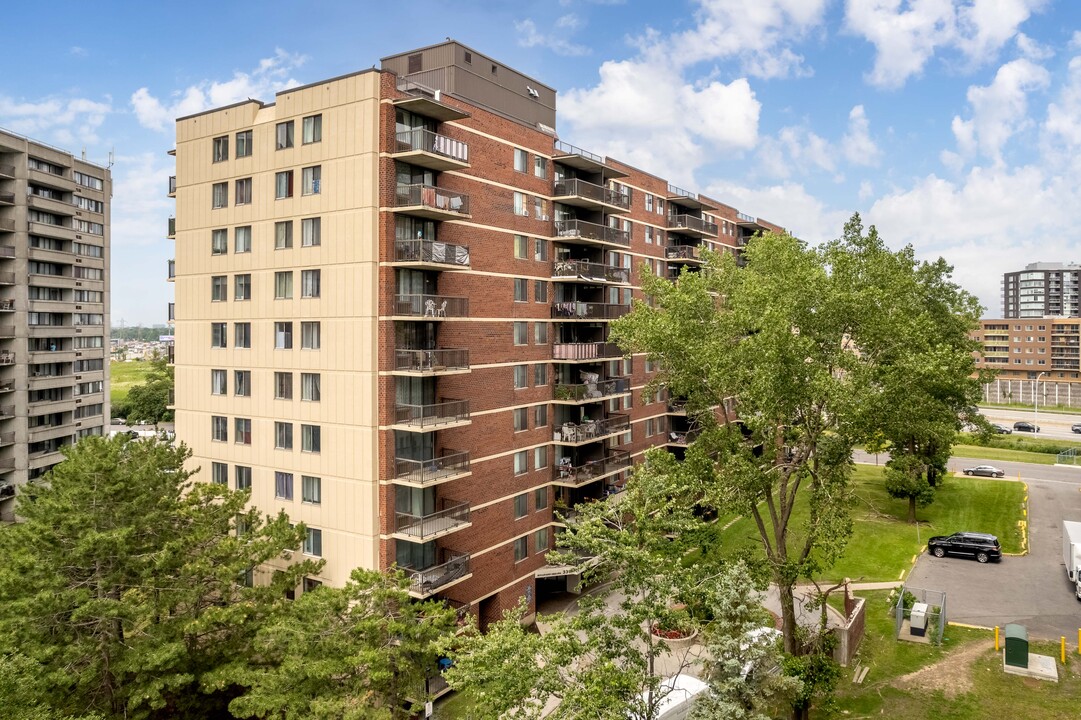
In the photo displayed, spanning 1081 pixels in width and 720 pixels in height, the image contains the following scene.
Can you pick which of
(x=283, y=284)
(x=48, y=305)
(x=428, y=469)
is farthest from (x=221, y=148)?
(x=48, y=305)

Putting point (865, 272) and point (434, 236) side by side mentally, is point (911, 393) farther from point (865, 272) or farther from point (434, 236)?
point (434, 236)

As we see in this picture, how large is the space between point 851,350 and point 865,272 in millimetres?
4113

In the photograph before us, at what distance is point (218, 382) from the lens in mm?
30016

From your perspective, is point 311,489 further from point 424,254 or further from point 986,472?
point 986,472

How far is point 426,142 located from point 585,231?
12.4m

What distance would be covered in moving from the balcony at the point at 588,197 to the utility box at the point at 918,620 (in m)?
24.4

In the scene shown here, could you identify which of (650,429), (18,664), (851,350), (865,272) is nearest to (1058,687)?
(851,350)

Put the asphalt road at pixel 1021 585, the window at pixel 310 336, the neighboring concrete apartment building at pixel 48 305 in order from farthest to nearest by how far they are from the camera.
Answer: the neighboring concrete apartment building at pixel 48 305
the asphalt road at pixel 1021 585
the window at pixel 310 336

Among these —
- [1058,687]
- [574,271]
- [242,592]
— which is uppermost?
[574,271]

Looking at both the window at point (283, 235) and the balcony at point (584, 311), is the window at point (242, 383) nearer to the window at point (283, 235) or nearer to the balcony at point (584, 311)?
the window at point (283, 235)

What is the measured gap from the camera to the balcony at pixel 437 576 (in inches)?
973

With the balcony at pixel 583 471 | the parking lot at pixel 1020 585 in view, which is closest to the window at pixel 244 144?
the balcony at pixel 583 471

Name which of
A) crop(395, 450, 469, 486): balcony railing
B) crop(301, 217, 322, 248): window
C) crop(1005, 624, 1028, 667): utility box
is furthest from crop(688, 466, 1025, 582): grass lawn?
crop(301, 217, 322, 248): window

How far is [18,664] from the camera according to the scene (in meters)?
16.2
